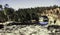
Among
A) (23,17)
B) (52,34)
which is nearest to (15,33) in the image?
(52,34)

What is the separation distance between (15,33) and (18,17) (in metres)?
22.5

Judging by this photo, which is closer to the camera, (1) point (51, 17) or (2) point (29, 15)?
(1) point (51, 17)

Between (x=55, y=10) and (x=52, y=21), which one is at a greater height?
(x=55, y=10)

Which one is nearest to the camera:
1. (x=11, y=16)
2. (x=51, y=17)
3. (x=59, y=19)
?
(x=59, y=19)

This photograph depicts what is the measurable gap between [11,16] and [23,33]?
26.9m

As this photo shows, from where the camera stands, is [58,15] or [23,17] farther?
[23,17]

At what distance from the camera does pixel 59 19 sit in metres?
15.6

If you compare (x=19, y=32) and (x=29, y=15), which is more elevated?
(x=19, y=32)

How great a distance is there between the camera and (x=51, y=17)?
17062mm

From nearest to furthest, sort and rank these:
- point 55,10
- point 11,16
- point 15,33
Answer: point 15,33 → point 55,10 → point 11,16

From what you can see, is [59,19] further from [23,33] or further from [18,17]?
[18,17]

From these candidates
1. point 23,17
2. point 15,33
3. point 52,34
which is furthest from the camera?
point 23,17

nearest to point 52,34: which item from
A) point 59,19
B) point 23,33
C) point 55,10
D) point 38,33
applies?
point 38,33

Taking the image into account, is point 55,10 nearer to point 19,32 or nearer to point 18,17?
point 19,32
